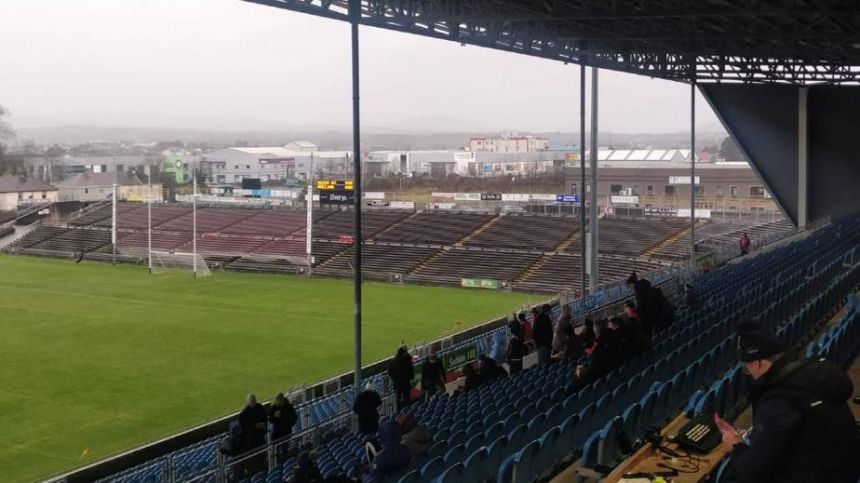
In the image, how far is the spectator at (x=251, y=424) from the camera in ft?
24.7

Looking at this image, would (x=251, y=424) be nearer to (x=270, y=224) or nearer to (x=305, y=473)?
(x=305, y=473)

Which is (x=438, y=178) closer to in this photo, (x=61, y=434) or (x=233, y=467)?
(x=61, y=434)

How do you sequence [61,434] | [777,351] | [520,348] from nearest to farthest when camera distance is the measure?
[777,351]
[520,348]
[61,434]

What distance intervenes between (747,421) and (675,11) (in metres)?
8.10

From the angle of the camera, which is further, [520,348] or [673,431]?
[520,348]

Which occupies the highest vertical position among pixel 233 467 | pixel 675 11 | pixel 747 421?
pixel 675 11

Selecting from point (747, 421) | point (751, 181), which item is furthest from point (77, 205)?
point (747, 421)

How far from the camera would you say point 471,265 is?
37094 millimetres

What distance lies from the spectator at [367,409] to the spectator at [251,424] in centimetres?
97

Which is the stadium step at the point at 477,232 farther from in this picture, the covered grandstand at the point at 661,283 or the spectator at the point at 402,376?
the spectator at the point at 402,376

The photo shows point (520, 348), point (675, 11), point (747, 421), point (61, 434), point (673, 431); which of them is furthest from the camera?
point (61, 434)

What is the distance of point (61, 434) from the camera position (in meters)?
14.2

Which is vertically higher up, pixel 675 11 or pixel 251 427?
pixel 675 11

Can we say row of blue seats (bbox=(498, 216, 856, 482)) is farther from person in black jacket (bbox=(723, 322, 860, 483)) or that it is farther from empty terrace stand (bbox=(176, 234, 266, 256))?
empty terrace stand (bbox=(176, 234, 266, 256))
